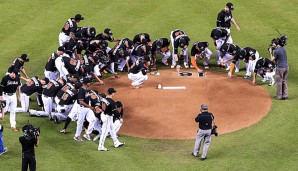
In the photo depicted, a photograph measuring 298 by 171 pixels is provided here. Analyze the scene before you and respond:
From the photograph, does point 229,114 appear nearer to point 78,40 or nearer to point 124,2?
point 78,40

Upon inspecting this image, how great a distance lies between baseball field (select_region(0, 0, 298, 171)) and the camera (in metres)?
21.7

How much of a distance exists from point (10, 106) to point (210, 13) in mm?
15261

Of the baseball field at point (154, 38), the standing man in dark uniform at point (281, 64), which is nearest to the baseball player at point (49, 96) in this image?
the baseball field at point (154, 38)

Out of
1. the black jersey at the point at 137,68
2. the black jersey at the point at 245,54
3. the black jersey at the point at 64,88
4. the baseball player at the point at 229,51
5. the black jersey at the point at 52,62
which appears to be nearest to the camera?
the black jersey at the point at 64,88

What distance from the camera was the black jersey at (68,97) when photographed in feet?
81.7

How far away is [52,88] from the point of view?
25.6 meters

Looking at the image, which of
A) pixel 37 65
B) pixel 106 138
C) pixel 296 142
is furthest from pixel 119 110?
pixel 37 65

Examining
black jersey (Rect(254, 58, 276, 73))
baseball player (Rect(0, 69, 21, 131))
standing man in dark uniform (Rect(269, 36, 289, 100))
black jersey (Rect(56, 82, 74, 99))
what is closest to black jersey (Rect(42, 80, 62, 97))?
black jersey (Rect(56, 82, 74, 99))

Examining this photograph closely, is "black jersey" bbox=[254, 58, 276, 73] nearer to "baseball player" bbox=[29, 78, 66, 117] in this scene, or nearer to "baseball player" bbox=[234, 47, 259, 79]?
"baseball player" bbox=[234, 47, 259, 79]

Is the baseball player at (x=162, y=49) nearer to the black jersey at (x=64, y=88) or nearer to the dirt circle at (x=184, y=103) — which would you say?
the dirt circle at (x=184, y=103)

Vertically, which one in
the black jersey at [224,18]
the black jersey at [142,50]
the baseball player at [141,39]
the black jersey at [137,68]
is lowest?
the black jersey at [137,68]

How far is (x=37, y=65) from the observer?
3100cm

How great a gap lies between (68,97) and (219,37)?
842cm

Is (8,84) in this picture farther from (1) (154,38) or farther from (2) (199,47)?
(1) (154,38)
